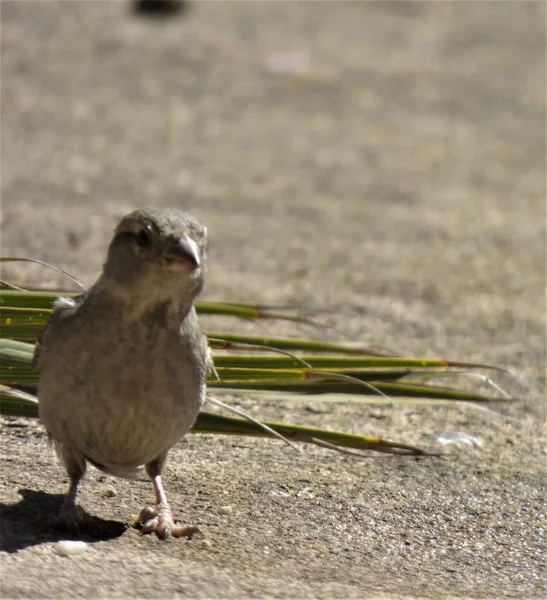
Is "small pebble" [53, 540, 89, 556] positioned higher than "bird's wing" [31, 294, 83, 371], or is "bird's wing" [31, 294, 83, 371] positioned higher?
"bird's wing" [31, 294, 83, 371]

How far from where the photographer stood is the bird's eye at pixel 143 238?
126 inches

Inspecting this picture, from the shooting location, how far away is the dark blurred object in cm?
1298

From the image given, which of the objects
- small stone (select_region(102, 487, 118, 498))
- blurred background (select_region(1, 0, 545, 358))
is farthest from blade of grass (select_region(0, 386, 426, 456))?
blurred background (select_region(1, 0, 545, 358))

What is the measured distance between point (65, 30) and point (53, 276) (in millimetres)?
6336

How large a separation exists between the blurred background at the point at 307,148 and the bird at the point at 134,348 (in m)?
2.81

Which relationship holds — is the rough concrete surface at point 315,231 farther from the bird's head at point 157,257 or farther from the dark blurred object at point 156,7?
the bird's head at point 157,257

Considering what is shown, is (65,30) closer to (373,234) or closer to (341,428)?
(373,234)

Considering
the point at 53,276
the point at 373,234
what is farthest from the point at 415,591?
the point at 373,234

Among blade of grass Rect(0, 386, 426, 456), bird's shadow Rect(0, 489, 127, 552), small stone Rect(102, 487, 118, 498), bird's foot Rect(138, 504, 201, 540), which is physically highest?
blade of grass Rect(0, 386, 426, 456)

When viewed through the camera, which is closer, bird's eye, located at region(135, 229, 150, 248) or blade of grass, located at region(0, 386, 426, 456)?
bird's eye, located at region(135, 229, 150, 248)

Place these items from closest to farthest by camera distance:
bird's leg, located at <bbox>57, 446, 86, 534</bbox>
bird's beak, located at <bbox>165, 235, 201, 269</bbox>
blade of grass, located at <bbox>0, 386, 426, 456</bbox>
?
bird's beak, located at <bbox>165, 235, 201, 269</bbox> < bird's leg, located at <bbox>57, 446, 86, 534</bbox> < blade of grass, located at <bbox>0, 386, 426, 456</bbox>

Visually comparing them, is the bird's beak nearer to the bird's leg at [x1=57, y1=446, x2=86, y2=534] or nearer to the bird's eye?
the bird's eye

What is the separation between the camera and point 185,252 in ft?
10.3

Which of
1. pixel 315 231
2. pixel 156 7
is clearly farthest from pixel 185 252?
pixel 156 7
